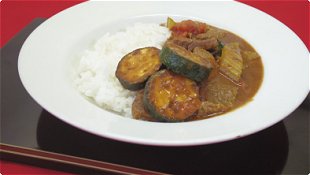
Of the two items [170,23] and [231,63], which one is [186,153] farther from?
[170,23]

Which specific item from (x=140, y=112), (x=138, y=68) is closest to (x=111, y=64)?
(x=138, y=68)

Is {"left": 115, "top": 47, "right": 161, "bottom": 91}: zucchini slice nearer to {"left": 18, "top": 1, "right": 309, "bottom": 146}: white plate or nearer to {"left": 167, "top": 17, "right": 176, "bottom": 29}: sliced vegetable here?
{"left": 18, "top": 1, "right": 309, "bottom": 146}: white plate

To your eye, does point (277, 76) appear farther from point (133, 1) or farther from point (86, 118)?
point (133, 1)

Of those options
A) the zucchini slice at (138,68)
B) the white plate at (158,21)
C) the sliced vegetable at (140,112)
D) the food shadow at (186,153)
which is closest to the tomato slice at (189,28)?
the white plate at (158,21)

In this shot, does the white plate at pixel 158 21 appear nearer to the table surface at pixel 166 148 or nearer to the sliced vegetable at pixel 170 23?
the sliced vegetable at pixel 170 23

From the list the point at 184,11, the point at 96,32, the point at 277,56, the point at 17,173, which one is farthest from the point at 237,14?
the point at 17,173

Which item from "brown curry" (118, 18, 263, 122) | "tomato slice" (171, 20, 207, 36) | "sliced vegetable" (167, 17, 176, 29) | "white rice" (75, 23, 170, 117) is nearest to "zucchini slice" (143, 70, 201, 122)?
"brown curry" (118, 18, 263, 122)
